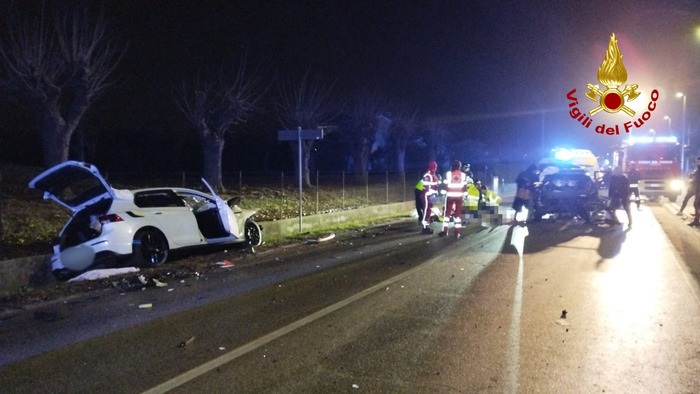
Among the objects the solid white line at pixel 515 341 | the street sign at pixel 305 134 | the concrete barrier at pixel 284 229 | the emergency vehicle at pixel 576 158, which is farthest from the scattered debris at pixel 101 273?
the emergency vehicle at pixel 576 158

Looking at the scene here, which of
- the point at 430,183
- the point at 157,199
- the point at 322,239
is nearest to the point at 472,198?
the point at 430,183

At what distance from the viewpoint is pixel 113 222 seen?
9703 millimetres

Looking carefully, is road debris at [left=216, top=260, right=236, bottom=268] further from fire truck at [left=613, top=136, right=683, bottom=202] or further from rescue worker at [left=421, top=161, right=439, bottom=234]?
fire truck at [left=613, top=136, right=683, bottom=202]

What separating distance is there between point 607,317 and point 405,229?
9.95 meters

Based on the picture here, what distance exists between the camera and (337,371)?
5043mm

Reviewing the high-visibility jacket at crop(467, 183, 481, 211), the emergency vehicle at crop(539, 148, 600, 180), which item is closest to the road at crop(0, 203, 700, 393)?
the high-visibility jacket at crop(467, 183, 481, 211)

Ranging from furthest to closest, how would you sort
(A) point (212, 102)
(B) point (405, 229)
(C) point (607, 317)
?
1. (A) point (212, 102)
2. (B) point (405, 229)
3. (C) point (607, 317)

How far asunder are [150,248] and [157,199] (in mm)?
1055

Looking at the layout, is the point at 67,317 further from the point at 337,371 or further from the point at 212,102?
the point at 212,102

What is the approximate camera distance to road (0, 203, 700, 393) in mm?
4879

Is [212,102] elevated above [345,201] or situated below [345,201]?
above

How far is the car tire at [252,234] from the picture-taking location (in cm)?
1298

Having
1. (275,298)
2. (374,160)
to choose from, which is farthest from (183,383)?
(374,160)

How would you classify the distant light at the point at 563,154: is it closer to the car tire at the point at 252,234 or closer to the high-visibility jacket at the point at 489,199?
the high-visibility jacket at the point at 489,199
